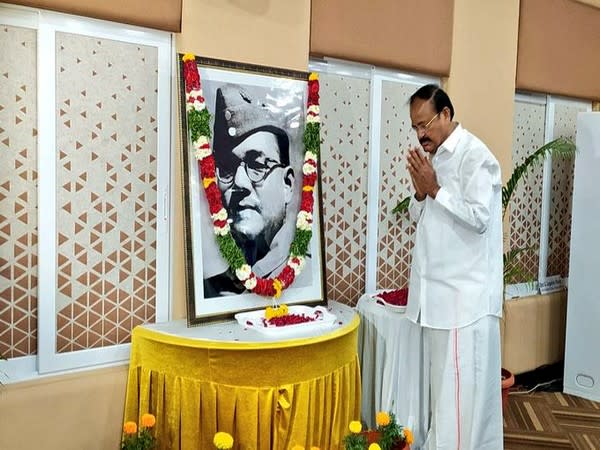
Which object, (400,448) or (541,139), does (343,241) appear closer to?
(400,448)

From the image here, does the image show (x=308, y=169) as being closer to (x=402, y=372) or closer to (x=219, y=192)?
(x=219, y=192)

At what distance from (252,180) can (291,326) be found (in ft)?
2.15

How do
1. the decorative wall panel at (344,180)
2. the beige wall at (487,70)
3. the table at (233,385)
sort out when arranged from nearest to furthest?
the table at (233,385) → the decorative wall panel at (344,180) → the beige wall at (487,70)

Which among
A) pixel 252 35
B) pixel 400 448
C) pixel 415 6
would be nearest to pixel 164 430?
pixel 400 448

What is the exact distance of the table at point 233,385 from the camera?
7.66 feet

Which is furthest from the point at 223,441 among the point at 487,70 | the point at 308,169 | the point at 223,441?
the point at 487,70

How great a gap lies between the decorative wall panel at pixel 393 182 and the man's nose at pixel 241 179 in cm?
107

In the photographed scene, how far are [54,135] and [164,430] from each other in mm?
1244

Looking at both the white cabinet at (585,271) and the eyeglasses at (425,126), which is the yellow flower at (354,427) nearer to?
the eyeglasses at (425,126)

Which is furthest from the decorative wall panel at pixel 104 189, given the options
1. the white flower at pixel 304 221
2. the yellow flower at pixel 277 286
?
the white flower at pixel 304 221

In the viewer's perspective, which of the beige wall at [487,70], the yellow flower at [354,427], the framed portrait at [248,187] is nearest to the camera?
the yellow flower at [354,427]

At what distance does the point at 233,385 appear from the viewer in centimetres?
234

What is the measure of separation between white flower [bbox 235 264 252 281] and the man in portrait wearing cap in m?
0.04

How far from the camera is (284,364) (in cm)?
238
